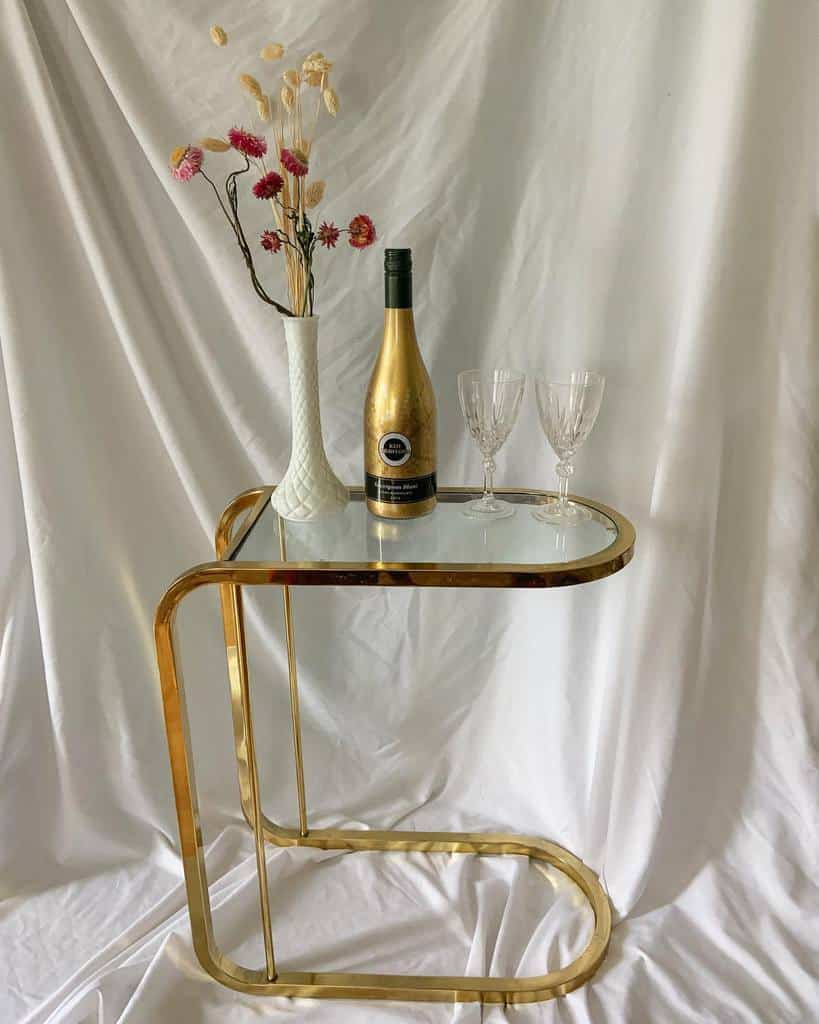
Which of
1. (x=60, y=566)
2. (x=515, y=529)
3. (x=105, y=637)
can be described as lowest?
(x=105, y=637)

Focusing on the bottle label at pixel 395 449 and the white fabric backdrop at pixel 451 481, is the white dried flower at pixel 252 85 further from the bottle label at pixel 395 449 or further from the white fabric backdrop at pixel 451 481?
the bottle label at pixel 395 449

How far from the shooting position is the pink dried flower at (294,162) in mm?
871

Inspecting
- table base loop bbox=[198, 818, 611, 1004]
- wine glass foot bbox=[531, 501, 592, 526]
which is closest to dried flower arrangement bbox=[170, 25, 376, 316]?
wine glass foot bbox=[531, 501, 592, 526]

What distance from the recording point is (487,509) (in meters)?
1.04

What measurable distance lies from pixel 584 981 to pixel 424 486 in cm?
70

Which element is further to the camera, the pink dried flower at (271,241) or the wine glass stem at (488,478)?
the wine glass stem at (488,478)

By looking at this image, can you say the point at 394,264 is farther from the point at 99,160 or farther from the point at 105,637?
the point at 105,637

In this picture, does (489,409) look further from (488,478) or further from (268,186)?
(268,186)

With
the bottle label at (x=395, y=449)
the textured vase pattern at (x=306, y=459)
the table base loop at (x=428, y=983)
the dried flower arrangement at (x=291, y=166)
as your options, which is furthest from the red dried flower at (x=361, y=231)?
the table base loop at (x=428, y=983)

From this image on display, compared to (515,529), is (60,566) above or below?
below

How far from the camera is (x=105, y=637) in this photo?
4.06ft

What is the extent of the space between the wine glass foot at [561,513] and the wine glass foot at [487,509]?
0.12 ft

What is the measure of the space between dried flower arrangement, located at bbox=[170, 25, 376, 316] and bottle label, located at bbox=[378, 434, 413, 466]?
19cm

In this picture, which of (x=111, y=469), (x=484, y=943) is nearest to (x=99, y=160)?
(x=111, y=469)
